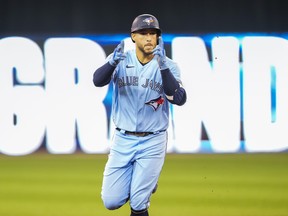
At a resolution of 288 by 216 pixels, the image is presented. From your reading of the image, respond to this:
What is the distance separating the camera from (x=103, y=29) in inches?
287

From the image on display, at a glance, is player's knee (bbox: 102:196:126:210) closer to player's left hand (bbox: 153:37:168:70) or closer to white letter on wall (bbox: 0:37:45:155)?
player's left hand (bbox: 153:37:168:70)

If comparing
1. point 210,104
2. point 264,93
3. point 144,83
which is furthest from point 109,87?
point 144,83

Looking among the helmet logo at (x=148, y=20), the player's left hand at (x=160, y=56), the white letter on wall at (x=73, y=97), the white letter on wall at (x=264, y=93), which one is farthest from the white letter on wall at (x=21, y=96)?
the player's left hand at (x=160, y=56)

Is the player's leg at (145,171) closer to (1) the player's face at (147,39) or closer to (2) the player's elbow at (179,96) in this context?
(2) the player's elbow at (179,96)

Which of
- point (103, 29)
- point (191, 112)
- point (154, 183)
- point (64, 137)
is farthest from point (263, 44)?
point (154, 183)

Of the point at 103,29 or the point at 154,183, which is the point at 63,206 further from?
the point at 103,29

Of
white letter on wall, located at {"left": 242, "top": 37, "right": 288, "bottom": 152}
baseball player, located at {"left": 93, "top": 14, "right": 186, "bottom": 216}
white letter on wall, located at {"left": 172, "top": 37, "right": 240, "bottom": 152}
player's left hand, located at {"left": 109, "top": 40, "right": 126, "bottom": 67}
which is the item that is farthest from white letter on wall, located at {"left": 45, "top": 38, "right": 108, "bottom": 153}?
player's left hand, located at {"left": 109, "top": 40, "right": 126, "bottom": 67}

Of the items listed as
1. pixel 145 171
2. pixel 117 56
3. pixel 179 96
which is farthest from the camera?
pixel 145 171

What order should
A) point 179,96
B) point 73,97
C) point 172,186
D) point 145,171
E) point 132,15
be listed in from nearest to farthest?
1. point 179,96
2. point 145,171
3. point 172,186
4. point 132,15
5. point 73,97

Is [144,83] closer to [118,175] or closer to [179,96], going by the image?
[179,96]

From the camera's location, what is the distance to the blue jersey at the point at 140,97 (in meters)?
4.06

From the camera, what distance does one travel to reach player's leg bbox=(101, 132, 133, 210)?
4074mm

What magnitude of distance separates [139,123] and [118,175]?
36 cm

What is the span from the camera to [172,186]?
242 inches
